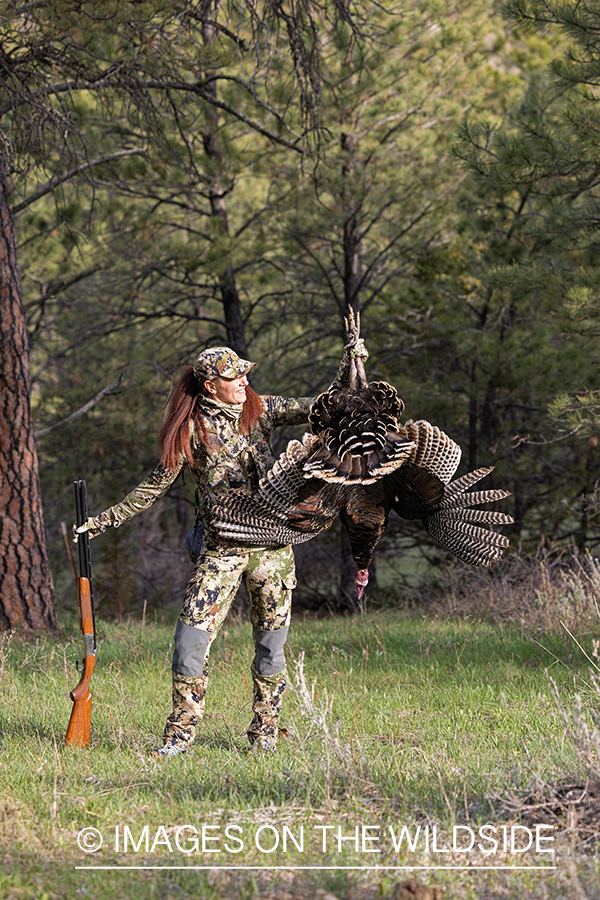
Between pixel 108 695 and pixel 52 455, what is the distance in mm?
9298

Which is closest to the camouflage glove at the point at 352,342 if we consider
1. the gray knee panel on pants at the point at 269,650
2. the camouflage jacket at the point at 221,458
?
the camouflage jacket at the point at 221,458

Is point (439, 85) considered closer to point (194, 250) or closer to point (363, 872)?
point (194, 250)

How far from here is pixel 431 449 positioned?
3.68 metres

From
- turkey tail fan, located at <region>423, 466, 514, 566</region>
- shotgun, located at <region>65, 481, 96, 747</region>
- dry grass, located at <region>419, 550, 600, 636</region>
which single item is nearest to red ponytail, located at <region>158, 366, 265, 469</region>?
shotgun, located at <region>65, 481, 96, 747</region>

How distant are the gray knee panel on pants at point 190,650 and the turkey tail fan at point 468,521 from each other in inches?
50.0

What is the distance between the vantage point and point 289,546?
4.46 m

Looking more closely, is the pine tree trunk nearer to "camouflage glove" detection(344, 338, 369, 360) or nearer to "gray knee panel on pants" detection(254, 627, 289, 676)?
"gray knee panel on pants" detection(254, 627, 289, 676)

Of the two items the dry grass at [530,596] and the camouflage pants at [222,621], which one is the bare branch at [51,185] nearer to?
the camouflage pants at [222,621]

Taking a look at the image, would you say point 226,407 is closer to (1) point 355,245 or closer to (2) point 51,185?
(2) point 51,185

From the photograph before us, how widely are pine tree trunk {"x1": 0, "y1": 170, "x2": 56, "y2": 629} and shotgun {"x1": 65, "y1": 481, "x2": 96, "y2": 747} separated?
10.5 ft

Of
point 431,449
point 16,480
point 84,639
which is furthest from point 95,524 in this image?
point 16,480

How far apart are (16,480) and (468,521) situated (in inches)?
192

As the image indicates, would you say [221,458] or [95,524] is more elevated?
[221,458]

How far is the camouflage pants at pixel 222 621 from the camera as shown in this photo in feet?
13.9
